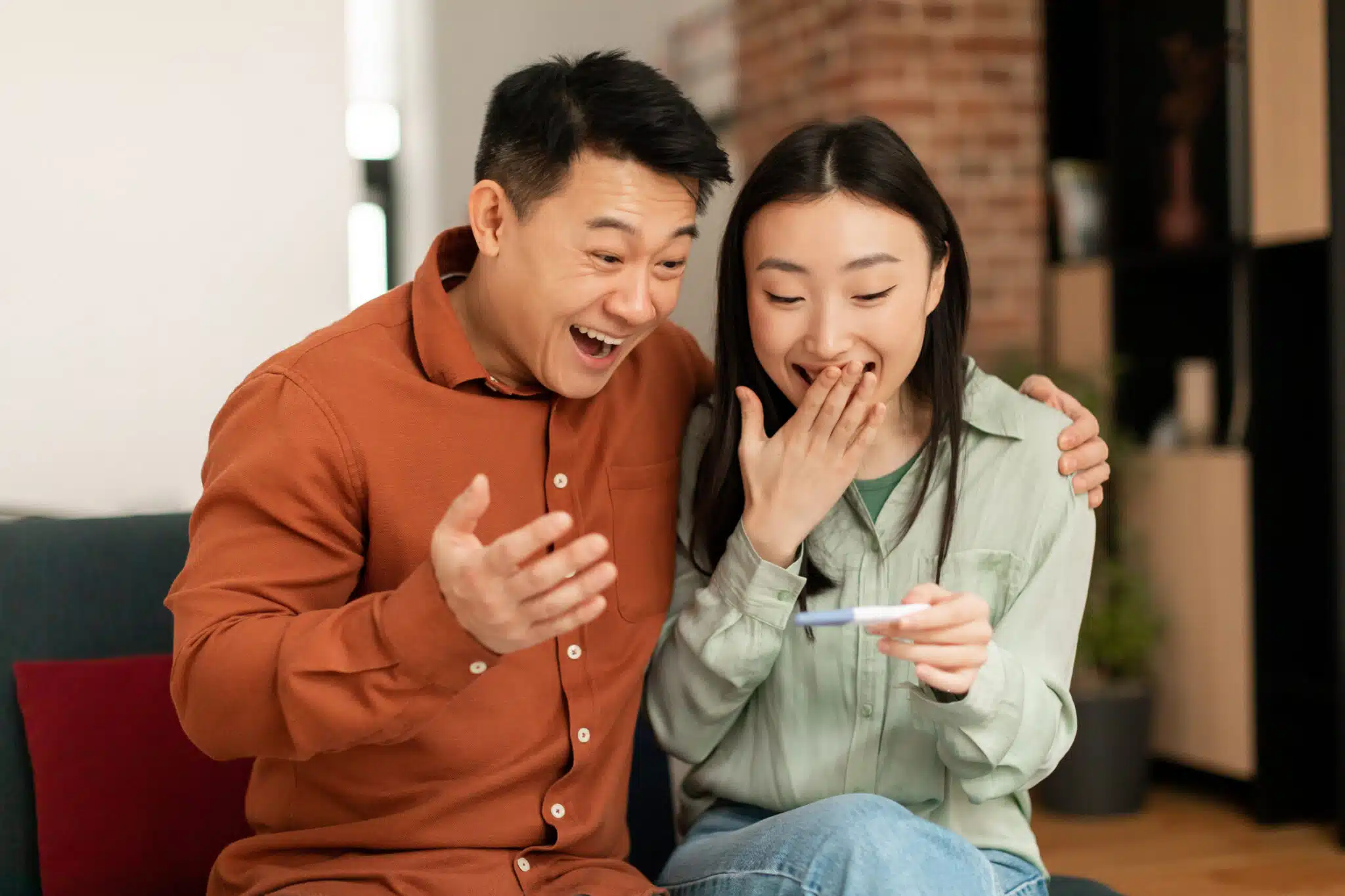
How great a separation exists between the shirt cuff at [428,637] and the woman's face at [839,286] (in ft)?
1.86

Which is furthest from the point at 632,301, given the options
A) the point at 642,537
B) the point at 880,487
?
the point at 880,487

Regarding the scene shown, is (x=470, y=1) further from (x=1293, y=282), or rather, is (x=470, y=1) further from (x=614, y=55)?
(x=614, y=55)

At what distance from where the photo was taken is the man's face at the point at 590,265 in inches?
58.9

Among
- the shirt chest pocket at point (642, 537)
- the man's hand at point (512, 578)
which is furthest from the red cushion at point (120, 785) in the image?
the man's hand at point (512, 578)

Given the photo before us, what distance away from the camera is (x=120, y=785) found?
6.00 ft

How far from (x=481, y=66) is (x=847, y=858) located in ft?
15.0

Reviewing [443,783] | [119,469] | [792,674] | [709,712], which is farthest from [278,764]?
[119,469]

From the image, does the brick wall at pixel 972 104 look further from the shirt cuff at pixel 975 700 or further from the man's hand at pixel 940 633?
the man's hand at pixel 940 633

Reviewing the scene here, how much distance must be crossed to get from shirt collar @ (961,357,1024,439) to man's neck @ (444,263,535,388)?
54 centimetres

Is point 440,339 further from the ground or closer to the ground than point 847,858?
further from the ground

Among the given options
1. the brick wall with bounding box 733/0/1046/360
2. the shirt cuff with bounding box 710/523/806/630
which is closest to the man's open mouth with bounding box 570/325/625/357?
the shirt cuff with bounding box 710/523/806/630

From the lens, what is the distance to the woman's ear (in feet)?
5.41

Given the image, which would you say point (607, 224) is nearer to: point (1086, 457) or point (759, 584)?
point (759, 584)

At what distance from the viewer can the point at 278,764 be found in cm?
155
